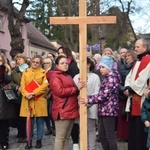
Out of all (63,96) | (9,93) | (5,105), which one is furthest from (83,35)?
(5,105)

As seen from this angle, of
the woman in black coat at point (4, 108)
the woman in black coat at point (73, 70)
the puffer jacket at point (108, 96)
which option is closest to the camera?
the puffer jacket at point (108, 96)

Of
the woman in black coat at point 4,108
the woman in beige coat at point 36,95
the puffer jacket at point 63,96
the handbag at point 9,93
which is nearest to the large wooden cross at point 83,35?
the puffer jacket at point 63,96

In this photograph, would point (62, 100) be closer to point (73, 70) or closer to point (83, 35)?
point (83, 35)

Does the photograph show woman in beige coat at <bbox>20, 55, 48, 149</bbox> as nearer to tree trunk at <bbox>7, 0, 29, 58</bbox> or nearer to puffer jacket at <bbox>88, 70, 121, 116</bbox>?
puffer jacket at <bbox>88, 70, 121, 116</bbox>

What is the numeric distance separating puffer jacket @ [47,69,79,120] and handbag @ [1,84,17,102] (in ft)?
5.34

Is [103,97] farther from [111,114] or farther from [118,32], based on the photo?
[118,32]

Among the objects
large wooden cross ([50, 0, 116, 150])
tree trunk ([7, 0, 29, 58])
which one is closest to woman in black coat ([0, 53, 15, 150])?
large wooden cross ([50, 0, 116, 150])

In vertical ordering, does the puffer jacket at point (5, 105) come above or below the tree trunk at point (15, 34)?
below

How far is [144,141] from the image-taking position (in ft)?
19.8

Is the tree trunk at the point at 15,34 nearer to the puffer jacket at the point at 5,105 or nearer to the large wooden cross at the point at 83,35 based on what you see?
the puffer jacket at the point at 5,105

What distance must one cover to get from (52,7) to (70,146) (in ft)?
98.3

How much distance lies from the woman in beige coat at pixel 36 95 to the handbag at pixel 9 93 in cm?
20

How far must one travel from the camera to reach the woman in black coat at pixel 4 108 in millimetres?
7245

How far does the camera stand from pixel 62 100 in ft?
19.3
